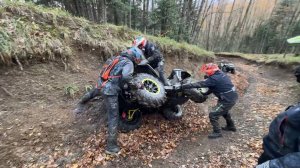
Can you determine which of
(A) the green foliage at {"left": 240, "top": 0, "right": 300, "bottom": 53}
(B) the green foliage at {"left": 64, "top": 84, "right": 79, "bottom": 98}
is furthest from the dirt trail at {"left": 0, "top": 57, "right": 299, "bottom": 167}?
(A) the green foliage at {"left": 240, "top": 0, "right": 300, "bottom": 53}

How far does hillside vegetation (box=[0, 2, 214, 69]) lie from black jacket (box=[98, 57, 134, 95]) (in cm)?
301

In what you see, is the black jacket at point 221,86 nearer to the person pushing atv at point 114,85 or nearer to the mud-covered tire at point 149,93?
the mud-covered tire at point 149,93

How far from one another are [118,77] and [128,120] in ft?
4.41

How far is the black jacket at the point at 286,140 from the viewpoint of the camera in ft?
6.16

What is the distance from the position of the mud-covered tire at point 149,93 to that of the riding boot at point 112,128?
586 mm

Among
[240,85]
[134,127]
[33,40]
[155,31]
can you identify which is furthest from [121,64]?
[155,31]

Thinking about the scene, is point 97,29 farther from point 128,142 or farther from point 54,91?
point 128,142

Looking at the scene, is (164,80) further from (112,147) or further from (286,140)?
(286,140)

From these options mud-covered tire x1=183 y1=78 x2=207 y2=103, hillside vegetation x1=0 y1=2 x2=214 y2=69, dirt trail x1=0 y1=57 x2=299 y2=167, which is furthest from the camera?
hillside vegetation x1=0 y1=2 x2=214 y2=69

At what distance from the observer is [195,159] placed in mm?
5191

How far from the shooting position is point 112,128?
5043 millimetres

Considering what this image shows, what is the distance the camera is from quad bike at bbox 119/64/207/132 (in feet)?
16.8

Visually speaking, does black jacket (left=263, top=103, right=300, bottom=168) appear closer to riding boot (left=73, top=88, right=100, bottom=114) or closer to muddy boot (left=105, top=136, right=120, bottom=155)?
muddy boot (left=105, top=136, right=120, bottom=155)

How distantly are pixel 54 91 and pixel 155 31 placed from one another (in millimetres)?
15942
